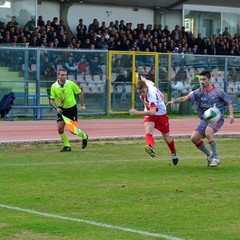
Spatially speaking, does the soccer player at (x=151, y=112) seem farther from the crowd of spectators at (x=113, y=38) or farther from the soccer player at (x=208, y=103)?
the crowd of spectators at (x=113, y=38)

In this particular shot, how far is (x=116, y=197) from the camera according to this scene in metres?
12.5

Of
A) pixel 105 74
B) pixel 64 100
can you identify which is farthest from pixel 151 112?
pixel 105 74

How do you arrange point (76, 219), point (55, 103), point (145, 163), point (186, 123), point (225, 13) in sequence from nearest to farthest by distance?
1. point (76, 219)
2. point (145, 163)
3. point (55, 103)
4. point (186, 123)
5. point (225, 13)

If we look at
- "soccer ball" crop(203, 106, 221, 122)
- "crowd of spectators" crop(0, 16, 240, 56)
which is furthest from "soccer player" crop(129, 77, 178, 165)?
"crowd of spectators" crop(0, 16, 240, 56)

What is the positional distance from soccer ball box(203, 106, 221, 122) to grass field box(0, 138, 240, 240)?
964 mm

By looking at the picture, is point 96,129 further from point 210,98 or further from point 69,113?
point 210,98

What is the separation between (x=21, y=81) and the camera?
31484 millimetres

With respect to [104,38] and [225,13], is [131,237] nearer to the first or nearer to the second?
[104,38]

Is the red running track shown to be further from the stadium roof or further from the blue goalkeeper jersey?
the stadium roof

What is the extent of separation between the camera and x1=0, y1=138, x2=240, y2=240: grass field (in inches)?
388

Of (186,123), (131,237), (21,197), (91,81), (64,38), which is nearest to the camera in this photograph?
(131,237)

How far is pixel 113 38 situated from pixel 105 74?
449 centimetres

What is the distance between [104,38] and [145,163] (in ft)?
68.1

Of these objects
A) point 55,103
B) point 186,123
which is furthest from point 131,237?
point 186,123
